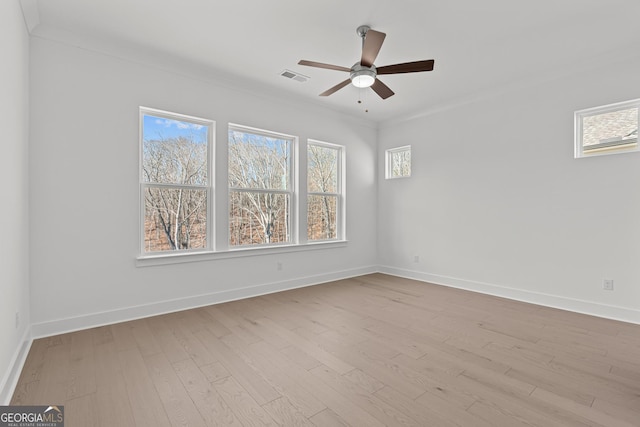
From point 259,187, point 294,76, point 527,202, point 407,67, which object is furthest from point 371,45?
point 527,202

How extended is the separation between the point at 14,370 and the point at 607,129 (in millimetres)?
6067

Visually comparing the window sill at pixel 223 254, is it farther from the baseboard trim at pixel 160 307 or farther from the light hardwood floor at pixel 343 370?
the light hardwood floor at pixel 343 370

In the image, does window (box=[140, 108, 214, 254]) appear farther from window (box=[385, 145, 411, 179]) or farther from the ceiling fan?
window (box=[385, 145, 411, 179])

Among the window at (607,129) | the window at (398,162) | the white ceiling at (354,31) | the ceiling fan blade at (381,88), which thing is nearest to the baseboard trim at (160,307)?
the window at (398,162)

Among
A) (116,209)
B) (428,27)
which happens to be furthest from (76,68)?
(428,27)

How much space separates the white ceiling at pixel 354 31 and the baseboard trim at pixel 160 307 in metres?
2.81

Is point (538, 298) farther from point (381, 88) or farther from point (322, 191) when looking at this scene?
point (322, 191)

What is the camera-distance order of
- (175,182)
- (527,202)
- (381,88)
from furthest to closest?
(527,202) < (175,182) < (381,88)

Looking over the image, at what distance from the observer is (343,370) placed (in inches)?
89.8

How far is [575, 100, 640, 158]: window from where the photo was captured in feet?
11.1

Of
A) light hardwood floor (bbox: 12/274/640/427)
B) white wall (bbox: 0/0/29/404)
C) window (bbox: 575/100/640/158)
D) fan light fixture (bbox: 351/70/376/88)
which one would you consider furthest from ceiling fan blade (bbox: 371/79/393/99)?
white wall (bbox: 0/0/29/404)

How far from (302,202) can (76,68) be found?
10.3 feet

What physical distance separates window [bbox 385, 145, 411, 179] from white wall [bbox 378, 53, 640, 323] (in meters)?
0.17

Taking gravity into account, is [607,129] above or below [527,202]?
above
